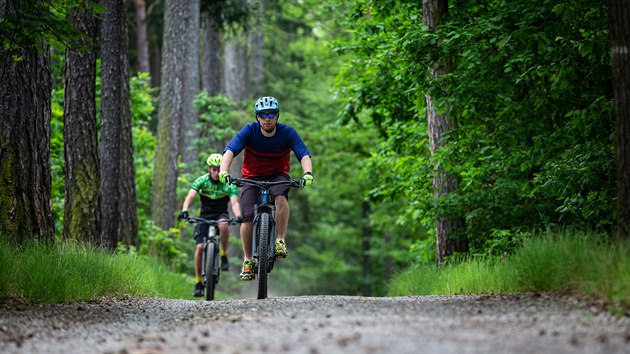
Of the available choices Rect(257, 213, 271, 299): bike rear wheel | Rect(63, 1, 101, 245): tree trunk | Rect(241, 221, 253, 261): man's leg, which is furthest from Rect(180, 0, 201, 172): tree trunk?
Rect(257, 213, 271, 299): bike rear wheel

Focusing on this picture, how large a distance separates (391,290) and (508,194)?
3711mm

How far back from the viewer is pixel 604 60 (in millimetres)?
9398

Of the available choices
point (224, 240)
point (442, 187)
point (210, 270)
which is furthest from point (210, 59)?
point (210, 270)

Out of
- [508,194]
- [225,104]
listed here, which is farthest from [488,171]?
[225,104]

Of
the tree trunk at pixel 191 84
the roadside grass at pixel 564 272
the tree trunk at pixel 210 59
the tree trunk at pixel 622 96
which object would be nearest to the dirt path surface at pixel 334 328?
→ the roadside grass at pixel 564 272

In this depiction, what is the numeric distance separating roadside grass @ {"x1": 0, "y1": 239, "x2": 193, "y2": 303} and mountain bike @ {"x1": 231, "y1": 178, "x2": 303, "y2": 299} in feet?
5.86

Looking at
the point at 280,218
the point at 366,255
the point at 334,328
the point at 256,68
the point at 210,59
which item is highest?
the point at 256,68

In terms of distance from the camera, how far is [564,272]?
7.56 m

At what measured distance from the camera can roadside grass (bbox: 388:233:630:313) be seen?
6.60 m

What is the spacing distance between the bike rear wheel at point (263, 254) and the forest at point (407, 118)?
2471 millimetres

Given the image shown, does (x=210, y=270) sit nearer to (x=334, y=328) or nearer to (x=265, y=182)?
(x=265, y=182)

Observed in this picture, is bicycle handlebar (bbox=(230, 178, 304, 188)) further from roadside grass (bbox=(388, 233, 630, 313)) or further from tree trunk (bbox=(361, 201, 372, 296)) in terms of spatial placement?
tree trunk (bbox=(361, 201, 372, 296))

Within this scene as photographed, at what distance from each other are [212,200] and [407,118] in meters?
4.68

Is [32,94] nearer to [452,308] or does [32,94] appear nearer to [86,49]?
[86,49]
